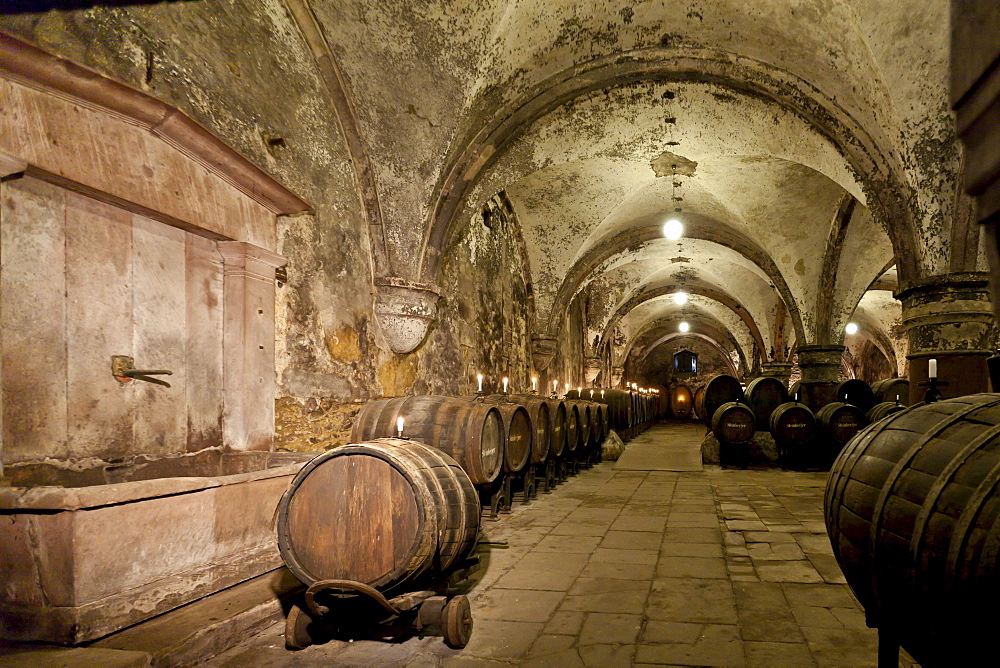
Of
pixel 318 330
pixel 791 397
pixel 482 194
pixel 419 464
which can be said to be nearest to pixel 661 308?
pixel 791 397

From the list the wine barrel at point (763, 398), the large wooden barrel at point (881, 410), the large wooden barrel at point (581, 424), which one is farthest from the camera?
the wine barrel at point (763, 398)

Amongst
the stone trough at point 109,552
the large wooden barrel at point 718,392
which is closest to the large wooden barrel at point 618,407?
the large wooden barrel at point 718,392

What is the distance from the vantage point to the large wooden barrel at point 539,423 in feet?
21.8

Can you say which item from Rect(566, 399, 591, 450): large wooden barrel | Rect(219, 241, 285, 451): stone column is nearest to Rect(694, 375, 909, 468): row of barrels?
Rect(566, 399, 591, 450): large wooden barrel

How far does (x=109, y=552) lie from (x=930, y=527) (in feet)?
10.5

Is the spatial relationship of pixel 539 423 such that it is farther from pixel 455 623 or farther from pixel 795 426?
pixel 795 426

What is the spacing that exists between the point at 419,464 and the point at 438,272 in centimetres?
421

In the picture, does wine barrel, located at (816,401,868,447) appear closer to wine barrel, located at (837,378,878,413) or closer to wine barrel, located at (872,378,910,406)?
wine barrel, located at (837,378,878,413)

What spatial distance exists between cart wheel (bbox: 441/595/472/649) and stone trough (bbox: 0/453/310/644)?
137cm

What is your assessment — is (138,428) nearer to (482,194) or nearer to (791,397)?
(482,194)

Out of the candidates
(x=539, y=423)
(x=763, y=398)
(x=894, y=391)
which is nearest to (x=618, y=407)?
(x=763, y=398)

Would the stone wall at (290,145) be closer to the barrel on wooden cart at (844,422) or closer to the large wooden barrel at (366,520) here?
the large wooden barrel at (366,520)

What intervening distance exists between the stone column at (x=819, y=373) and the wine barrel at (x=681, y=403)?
19.9 m

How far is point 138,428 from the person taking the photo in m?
3.45
